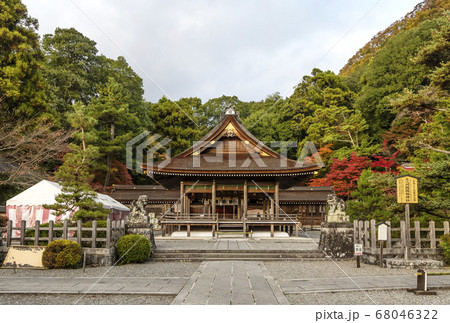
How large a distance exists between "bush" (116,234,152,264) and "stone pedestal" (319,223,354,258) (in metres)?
6.54

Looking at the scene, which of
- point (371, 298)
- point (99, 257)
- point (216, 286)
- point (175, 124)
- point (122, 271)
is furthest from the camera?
point (175, 124)

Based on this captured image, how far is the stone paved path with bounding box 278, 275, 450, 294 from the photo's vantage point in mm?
6789

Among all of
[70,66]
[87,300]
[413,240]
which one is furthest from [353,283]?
[70,66]

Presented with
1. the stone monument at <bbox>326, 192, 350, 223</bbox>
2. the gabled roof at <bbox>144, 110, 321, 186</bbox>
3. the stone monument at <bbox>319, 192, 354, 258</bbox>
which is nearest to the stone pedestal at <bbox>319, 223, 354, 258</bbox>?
the stone monument at <bbox>319, 192, 354, 258</bbox>

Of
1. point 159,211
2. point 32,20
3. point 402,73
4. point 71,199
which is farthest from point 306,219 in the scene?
point 32,20

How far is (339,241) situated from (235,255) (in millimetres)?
3901

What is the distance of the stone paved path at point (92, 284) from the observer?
6.32 metres

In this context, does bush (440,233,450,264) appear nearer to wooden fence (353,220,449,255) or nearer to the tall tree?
wooden fence (353,220,449,255)

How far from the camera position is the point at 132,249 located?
10.4m

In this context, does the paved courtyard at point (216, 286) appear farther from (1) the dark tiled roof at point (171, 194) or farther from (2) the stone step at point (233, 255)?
(1) the dark tiled roof at point (171, 194)

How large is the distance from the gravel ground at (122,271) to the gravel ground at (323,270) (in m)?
2.68

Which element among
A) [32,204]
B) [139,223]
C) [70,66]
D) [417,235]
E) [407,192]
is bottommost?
[417,235]

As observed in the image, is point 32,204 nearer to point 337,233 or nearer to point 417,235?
point 337,233

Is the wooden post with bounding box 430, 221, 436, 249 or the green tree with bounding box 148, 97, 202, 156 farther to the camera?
the green tree with bounding box 148, 97, 202, 156
